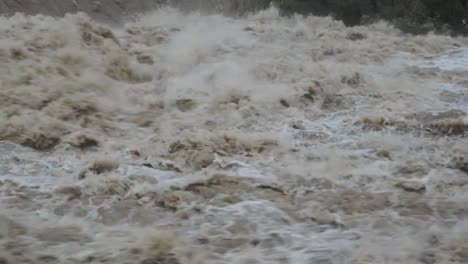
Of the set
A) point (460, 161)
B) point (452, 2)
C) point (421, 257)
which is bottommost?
point (421, 257)

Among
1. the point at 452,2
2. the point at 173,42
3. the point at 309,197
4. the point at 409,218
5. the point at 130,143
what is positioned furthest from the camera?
the point at 452,2

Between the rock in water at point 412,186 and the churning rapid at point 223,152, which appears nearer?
the churning rapid at point 223,152

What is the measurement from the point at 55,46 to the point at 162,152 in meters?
4.17

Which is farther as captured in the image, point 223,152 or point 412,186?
point 223,152

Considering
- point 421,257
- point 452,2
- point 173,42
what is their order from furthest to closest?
point 452,2 → point 173,42 → point 421,257

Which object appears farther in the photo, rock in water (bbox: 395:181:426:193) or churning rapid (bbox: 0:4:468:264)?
rock in water (bbox: 395:181:426:193)

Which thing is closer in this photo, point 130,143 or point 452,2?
point 130,143

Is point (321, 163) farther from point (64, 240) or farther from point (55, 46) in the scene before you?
point (55, 46)

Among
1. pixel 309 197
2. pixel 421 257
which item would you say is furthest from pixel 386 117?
pixel 421 257

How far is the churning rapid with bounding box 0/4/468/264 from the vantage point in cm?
492

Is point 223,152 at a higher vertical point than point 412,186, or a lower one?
higher

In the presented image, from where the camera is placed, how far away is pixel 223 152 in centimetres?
704

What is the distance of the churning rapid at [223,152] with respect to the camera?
4919 millimetres

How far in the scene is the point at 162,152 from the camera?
7.06 m
